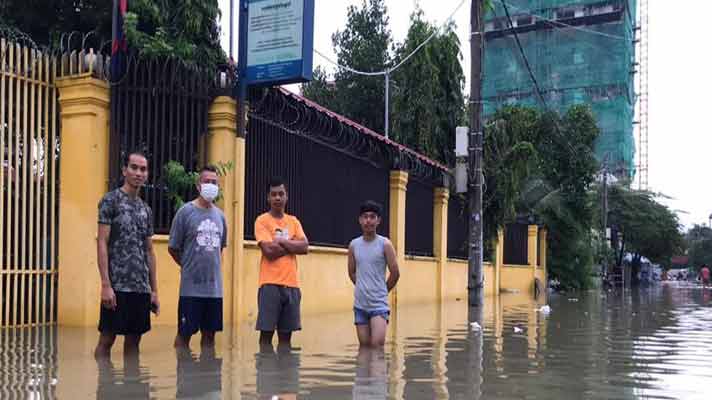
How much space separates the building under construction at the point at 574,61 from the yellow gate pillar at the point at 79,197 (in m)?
45.2

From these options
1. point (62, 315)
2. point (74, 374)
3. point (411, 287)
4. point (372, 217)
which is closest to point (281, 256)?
point (372, 217)

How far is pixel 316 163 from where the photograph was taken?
13086 mm

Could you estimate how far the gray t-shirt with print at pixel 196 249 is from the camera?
6.67 m

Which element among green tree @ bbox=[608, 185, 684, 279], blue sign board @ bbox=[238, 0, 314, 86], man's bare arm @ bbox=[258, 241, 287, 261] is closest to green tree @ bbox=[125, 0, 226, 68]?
blue sign board @ bbox=[238, 0, 314, 86]

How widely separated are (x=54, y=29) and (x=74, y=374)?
8.53 metres

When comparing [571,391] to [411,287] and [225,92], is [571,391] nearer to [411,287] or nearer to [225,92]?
[225,92]

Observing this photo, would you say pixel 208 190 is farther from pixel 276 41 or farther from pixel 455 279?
pixel 455 279

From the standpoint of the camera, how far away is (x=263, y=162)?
Answer: 38.0ft

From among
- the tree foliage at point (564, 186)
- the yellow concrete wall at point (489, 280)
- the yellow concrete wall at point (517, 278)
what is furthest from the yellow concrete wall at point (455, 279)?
the tree foliage at point (564, 186)

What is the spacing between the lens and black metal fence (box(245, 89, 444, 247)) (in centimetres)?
1145

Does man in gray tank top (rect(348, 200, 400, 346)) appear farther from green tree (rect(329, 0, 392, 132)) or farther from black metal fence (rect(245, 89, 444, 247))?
green tree (rect(329, 0, 392, 132))

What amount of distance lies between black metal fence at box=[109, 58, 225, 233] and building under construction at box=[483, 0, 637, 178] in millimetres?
44044

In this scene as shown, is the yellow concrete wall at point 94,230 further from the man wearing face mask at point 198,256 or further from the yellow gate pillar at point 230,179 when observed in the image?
the man wearing face mask at point 198,256

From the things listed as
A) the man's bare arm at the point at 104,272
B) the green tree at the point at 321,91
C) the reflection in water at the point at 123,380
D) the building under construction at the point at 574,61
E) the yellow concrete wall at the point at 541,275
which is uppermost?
the building under construction at the point at 574,61
